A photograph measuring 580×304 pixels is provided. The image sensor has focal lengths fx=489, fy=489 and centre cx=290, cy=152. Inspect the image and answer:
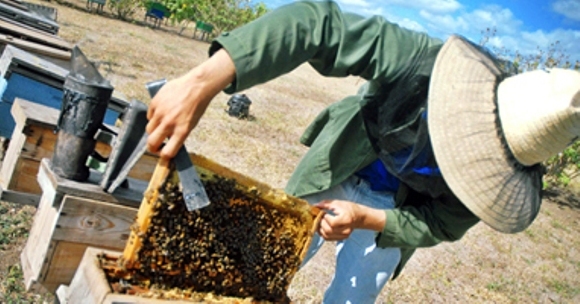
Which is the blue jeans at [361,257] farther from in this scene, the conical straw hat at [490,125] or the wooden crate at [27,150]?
the wooden crate at [27,150]

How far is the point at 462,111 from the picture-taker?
1.72m

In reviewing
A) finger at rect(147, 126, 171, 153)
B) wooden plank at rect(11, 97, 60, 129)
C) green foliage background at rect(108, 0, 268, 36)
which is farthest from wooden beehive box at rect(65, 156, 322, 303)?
green foliage background at rect(108, 0, 268, 36)

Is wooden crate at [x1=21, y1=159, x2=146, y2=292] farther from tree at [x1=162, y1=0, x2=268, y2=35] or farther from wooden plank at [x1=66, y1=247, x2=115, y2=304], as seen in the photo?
tree at [x1=162, y1=0, x2=268, y2=35]

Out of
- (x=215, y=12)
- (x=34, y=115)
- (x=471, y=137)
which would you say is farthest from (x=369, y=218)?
(x=215, y=12)

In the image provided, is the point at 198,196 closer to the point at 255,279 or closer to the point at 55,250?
the point at 255,279

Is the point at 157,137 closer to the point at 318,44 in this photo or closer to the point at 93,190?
the point at 318,44

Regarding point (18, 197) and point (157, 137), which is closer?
point (157, 137)

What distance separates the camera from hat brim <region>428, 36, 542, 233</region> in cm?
172

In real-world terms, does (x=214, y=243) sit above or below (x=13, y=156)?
above

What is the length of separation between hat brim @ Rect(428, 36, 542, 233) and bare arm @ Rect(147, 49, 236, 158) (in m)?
0.77

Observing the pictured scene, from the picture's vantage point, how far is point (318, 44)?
1616 mm

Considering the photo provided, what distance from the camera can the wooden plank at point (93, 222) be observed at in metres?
2.01

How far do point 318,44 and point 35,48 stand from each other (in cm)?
268

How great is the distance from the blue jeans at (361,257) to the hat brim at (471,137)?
605 mm
